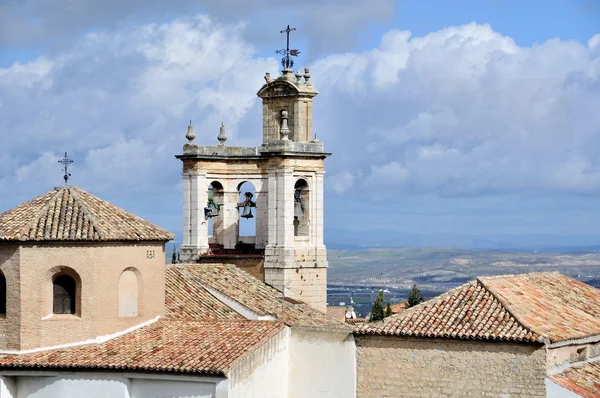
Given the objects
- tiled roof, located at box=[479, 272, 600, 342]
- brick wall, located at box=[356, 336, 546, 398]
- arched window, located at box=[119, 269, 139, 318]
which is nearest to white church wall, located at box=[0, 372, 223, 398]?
arched window, located at box=[119, 269, 139, 318]

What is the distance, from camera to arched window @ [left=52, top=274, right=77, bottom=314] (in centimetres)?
3078

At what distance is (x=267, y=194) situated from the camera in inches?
1704

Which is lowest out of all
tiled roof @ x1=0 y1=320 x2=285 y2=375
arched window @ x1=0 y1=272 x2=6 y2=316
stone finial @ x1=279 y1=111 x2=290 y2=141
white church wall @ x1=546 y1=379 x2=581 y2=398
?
white church wall @ x1=546 y1=379 x2=581 y2=398

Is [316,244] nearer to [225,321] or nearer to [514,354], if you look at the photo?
[225,321]

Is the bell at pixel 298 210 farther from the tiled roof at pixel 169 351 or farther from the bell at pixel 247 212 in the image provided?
the tiled roof at pixel 169 351

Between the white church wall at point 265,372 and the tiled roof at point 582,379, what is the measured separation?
5692 millimetres

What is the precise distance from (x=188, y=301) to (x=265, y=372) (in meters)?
4.41

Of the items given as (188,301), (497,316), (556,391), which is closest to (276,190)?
(188,301)

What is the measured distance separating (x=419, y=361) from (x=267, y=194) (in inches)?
554

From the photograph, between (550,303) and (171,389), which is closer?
Result: (171,389)

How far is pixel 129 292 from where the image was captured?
31766mm

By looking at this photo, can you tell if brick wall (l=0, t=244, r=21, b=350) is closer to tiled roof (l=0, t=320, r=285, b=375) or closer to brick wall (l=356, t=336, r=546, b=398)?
tiled roof (l=0, t=320, r=285, b=375)

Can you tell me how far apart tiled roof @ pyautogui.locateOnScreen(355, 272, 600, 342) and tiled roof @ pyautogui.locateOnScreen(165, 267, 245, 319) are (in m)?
4.61

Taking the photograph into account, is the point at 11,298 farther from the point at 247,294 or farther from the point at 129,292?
the point at 247,294
